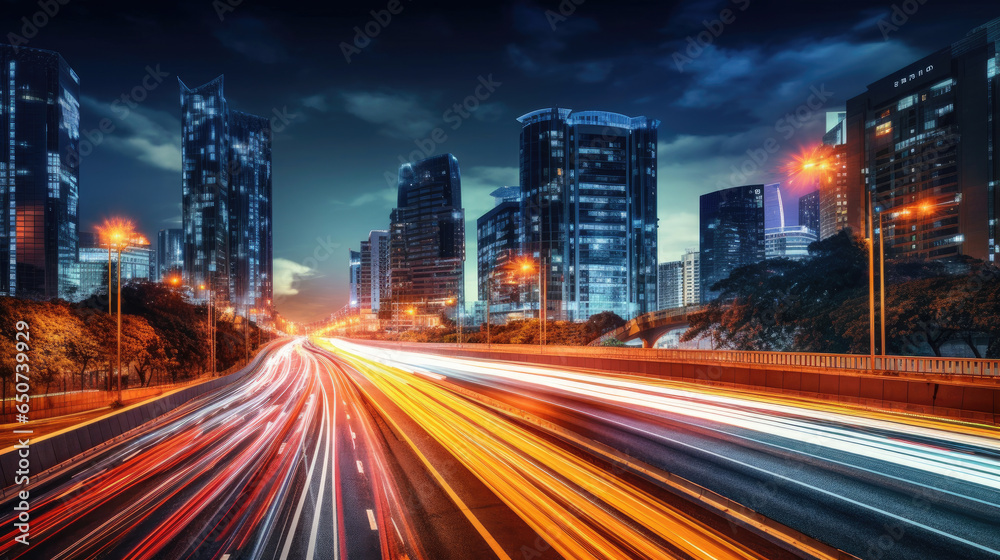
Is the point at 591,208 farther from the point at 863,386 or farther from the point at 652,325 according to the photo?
the point at 863,386

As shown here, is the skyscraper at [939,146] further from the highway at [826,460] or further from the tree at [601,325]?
the highway at [826,460]

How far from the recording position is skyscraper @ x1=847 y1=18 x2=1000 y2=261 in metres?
106

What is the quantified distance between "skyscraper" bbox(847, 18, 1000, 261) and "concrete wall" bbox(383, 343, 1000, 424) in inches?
3501

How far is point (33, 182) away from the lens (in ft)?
630

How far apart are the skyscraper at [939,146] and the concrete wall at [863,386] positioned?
88.9 m

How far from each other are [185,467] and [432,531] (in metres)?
9.38

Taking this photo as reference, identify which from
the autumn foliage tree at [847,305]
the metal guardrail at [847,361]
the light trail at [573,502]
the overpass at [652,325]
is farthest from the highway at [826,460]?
the overpass at [652,325]

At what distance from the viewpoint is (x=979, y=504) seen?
10.5m

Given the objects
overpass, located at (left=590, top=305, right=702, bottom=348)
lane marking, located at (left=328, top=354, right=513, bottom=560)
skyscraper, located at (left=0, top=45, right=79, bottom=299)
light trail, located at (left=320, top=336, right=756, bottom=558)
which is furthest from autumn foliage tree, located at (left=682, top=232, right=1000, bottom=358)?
skyscraper, located at (left=0, top=45, right=79, bottom=299)

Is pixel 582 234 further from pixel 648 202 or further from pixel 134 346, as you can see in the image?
pixel 134 346

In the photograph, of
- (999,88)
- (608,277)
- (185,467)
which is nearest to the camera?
(185,467)

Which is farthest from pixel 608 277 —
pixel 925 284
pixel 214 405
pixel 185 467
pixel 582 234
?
→ pixel 185 467

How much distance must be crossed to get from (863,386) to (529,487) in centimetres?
1719

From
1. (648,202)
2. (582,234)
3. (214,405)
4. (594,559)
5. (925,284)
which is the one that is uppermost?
(648,202)
